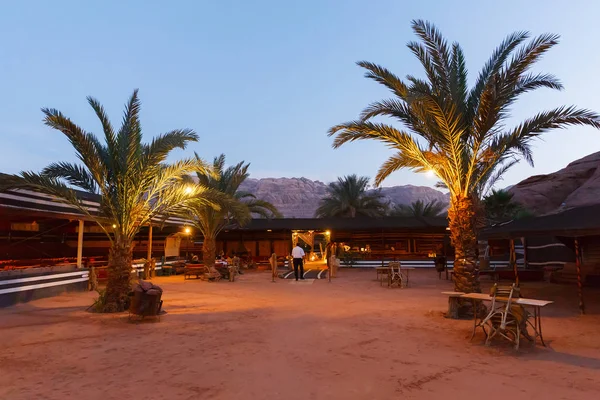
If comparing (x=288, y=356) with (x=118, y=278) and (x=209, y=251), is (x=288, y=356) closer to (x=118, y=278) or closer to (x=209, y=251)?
(x=118, y=278)

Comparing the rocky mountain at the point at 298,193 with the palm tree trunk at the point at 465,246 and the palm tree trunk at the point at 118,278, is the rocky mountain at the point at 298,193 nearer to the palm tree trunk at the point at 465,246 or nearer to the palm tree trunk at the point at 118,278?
the palm tree trunk at the point at 118,278

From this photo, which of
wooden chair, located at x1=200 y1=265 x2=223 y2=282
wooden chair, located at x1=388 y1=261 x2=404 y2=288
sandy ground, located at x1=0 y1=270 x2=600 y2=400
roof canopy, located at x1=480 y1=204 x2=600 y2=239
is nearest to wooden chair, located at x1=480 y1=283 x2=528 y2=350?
sandy ground, located at x1=0 y1=270 x2=600 y2=400

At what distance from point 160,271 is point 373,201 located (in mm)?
21672

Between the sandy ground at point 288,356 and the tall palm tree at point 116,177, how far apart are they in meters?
1.58

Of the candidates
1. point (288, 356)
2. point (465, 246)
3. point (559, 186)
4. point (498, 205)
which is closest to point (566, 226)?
point (465, 246)

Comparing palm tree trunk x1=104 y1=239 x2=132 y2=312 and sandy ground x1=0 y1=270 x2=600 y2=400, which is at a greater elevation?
palm tree trunk x1=104 y1=239 x2=132 y2=312

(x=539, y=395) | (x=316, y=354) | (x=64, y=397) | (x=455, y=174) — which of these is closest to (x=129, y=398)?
(x=64, y=397)

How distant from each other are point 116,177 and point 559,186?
45663mm

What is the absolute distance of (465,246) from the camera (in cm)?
936

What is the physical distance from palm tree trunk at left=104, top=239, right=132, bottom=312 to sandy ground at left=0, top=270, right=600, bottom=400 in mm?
634

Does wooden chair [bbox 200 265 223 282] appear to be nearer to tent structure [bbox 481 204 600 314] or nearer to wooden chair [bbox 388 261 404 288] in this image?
wooden chair [bbox 388 261 404 288]

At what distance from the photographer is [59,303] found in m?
11.7

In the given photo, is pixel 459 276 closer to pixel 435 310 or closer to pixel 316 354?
pixel 435 310

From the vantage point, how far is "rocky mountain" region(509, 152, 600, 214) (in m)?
39.0
